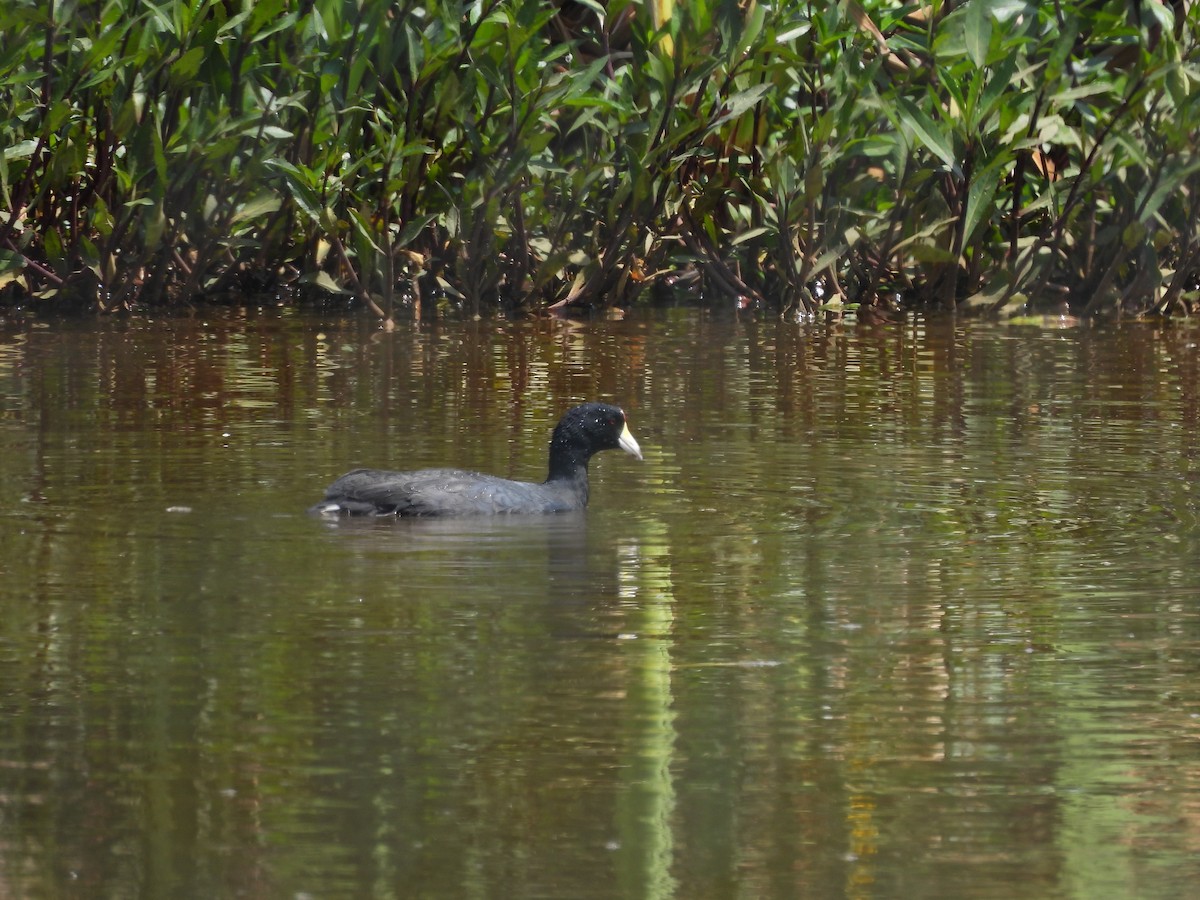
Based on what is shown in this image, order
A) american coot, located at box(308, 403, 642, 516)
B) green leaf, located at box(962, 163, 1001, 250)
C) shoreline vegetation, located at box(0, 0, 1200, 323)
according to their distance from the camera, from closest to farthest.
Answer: american coot, located at box(308, 403, 642, 516) → shoreline vegetation, located at box(0, 0, 1200, 323) → green leaf, located at box(962, 163, 1001, 250)

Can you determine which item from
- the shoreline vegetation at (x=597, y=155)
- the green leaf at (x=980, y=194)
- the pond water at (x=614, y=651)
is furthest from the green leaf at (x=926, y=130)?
the pond water at (x=614, y=651)

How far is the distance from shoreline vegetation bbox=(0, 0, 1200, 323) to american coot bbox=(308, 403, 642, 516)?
543 cm

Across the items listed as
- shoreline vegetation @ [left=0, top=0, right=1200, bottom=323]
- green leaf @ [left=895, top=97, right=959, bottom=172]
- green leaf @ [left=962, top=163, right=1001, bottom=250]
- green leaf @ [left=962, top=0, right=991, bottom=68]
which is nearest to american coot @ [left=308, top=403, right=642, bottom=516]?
shoreline vegetation @ [left=0, top=0, right=1200, bottom=323]

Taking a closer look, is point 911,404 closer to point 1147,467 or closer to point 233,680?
point 1147,467

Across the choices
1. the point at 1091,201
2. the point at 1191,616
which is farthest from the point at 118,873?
the point at 1091,201

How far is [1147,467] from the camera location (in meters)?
8.91

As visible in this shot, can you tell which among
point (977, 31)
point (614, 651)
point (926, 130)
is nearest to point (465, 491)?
point (614, 651)

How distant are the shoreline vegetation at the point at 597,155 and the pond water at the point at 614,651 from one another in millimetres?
2982

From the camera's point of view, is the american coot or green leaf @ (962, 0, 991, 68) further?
green leaf @ (962, 0, 991, 68)

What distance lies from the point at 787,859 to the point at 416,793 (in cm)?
76

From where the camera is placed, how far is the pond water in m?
4.44

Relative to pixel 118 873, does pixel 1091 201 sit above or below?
above

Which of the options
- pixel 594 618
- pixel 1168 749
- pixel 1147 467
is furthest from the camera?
pixel 1147 467

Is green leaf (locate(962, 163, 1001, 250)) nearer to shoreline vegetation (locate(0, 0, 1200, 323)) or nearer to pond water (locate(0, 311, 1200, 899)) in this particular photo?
shoreline vegetation (locate(0, 0, 1200, 323))
